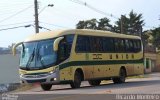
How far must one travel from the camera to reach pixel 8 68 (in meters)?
69.1

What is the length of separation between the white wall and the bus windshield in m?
38.8

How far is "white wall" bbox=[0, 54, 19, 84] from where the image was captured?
6800cm

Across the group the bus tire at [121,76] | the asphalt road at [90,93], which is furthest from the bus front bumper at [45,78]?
the bus tire at [121,76]

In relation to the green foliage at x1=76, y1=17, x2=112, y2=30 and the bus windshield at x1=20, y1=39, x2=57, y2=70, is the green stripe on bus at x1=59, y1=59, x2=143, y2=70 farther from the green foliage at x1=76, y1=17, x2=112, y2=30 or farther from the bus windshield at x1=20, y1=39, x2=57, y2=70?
the green foliage at x1=76, y1=17, x2=112, y2=30

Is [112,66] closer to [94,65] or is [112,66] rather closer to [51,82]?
[94,65]

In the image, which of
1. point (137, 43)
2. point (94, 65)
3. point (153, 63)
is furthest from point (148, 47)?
point (94, 65)

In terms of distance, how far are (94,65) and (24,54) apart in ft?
15.7

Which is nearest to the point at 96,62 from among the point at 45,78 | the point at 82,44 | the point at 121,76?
the point at 82,44

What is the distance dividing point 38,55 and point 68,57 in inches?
67.3

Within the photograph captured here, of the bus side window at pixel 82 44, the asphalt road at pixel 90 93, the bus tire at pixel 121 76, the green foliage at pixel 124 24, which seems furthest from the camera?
the green foliage at pixel 124 24

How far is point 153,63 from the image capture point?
96.9 m

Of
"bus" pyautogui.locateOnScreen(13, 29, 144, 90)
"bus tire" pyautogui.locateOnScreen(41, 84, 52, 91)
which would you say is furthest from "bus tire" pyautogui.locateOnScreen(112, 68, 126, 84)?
"bus tire" pyautogui.locateOnScreen(41, 84, 52, 91)

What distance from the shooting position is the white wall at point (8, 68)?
223ft

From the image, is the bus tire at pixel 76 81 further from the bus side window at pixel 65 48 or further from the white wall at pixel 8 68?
the white wall at pixel 8 68
